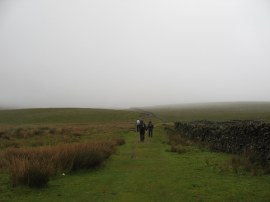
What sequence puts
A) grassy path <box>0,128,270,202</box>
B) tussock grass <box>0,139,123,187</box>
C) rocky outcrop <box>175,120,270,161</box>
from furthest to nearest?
rocky outcrop <box>175,120,270,161</box> → tussock grass <box>0,139,123,187</box> → grassy path <box>0,128,270,202</box>

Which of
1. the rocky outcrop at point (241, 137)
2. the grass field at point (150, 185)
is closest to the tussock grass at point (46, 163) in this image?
the grass field at point (150, 185)

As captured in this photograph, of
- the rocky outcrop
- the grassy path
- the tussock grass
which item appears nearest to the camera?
the grassy path

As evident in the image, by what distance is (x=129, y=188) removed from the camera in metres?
10.2

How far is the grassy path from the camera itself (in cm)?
918

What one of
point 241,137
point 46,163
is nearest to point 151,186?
point 46,163

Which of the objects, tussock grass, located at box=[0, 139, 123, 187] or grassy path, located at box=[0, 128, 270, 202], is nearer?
grassy path, located at box=[0, 128, 270, 202]

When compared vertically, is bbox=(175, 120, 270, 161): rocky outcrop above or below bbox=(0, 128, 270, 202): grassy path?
above

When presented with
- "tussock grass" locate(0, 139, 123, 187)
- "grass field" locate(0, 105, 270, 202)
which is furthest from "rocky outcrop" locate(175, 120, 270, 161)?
"tussock grass" locate(0, 139, 123, 187)

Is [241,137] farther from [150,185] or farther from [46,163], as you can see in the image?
[46,163]

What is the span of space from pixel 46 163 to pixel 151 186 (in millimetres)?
3842

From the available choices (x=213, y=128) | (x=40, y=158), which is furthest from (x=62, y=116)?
(x=40, y=158)

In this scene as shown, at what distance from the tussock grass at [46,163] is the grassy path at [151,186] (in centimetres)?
39

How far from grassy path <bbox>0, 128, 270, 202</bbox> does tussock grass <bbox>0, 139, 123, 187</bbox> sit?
0.39 m

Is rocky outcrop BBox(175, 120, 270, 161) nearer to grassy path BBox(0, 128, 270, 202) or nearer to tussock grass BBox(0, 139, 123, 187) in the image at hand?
grassy path BBox(0, 128, 270, 202)
